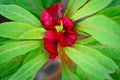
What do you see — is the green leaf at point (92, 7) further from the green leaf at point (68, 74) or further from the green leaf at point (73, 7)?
the green leaf at point (68, 74)

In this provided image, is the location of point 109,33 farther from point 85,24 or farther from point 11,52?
point 11,52

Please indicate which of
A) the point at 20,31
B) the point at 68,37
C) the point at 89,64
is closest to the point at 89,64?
the point at 89,64

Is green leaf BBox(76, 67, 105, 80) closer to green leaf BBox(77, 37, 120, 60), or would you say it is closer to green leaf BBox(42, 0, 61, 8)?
green leaf BBox(77, 37, 120, 60)

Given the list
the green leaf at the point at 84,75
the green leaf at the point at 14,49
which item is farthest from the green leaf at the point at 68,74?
the green leaf at the point at 14,49

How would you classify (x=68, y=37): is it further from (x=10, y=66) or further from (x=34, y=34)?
(x=10, y=66)

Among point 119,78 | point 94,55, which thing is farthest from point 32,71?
point 119,78

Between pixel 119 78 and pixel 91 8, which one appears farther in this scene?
pixel 119 78
